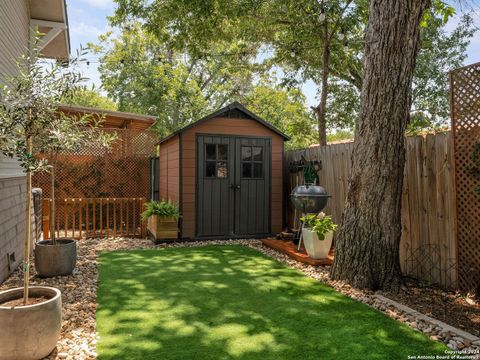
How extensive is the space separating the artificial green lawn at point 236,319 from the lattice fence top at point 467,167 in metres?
1.21

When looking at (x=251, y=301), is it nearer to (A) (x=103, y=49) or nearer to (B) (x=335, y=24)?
(B) (x=335, y=24)

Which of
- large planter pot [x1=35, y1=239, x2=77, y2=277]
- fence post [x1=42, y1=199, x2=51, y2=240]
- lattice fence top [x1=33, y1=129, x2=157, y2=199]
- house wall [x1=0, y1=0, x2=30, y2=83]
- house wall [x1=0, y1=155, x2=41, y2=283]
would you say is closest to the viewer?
house wall [x1=0, y1=155, x2=41, y2=283]

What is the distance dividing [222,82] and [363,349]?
21170 millimetres

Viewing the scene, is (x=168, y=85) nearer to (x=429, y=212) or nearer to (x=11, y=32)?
(x=11, y=32)

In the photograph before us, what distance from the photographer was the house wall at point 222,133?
22.9 feet

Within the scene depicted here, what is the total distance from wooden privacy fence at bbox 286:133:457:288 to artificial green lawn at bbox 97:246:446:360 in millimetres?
1199

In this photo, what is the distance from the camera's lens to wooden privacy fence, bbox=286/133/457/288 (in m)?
3.96

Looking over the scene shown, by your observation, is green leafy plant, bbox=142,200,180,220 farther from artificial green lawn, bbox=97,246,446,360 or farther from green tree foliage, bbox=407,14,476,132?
green tree foliage, bbox=407,14,476,132

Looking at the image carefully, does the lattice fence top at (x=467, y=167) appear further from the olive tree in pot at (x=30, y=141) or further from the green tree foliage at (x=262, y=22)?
the green tree foliage at (x=262, y=22)

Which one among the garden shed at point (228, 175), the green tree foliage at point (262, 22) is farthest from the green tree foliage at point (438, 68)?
the garden shed at point (228, 175)

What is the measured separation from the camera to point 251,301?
Answer: 3676 mm

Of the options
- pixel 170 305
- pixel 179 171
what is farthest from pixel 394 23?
pixel 179 171

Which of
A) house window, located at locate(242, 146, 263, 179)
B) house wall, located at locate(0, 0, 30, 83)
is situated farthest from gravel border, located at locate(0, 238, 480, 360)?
house wall, located at locate(0, 0, 30, 83)

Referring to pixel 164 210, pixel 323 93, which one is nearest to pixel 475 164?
pixel 164 210
